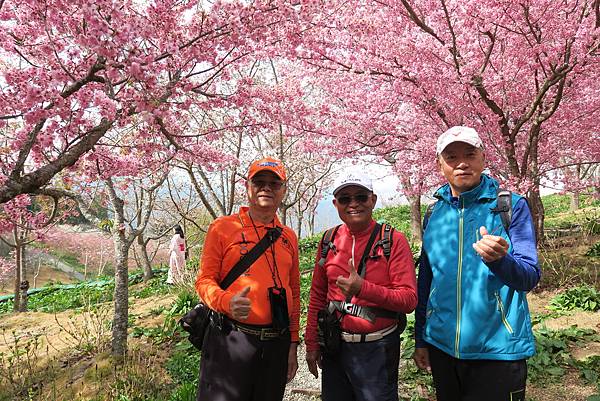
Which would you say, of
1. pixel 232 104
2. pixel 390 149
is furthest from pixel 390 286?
pixel 390 149

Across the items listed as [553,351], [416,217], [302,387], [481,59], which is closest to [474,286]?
[302,387]

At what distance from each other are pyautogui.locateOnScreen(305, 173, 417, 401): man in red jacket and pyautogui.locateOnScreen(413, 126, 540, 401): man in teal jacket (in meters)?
0.16

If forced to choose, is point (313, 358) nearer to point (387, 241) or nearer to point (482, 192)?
point (387, 241)

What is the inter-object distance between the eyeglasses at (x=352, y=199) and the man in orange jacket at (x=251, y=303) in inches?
16.3

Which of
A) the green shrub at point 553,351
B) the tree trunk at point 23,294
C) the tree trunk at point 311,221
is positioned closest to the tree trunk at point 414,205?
the green shrub at point 553,351

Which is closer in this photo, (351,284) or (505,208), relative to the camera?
(505,208)

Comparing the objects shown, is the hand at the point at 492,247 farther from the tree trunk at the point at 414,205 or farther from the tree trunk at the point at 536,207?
the tree trunk at the point at 414,205

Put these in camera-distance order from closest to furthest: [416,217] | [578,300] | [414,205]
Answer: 1. [578,300]
2. [414,205]
3. [416,217]

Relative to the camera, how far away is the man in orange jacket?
2109 millimetres

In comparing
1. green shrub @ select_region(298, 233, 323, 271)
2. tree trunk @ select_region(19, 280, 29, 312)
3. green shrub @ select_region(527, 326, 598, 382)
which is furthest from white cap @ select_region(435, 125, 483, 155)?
tree trunk @ select_region(19, 280, 29, 312)

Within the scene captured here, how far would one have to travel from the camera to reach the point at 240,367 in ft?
6.91

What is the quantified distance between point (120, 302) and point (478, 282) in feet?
17.7

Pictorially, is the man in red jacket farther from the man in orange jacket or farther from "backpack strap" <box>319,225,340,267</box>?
the man in orange jacket

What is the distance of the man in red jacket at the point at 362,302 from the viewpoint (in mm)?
1958
